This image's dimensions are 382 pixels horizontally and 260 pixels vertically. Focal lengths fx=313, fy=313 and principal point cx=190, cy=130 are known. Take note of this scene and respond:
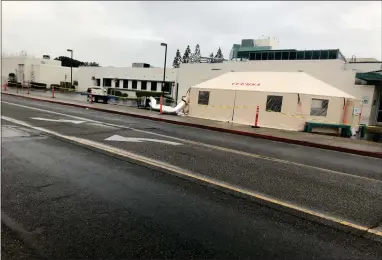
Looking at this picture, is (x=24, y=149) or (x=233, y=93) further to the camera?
(x=233, y=93)

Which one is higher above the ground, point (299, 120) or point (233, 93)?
point (233, 93)

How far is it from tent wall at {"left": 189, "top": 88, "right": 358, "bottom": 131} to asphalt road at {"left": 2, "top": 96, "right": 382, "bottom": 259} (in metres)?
→ 9.38

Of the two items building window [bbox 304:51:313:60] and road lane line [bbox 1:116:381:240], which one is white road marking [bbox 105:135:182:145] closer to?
road lane line [bbox 1:116:381:240]

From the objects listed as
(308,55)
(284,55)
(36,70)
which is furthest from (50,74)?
(308,55)

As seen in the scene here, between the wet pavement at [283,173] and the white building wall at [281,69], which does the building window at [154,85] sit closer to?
the white building wall at [281,69]

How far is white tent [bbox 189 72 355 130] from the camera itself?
17312 mm

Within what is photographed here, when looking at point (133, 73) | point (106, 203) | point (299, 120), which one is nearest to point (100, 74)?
point (133, 73)

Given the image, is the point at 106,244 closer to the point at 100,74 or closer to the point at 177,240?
the point at 177,240

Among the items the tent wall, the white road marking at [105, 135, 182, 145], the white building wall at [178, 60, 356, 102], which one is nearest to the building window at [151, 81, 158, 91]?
the white building wall at [178, 60, 356, 102]

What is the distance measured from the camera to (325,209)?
200 inches

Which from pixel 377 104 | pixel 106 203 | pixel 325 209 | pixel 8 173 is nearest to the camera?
pixel 106 203

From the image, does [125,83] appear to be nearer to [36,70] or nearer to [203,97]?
[36,70]

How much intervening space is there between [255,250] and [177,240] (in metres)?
0.91

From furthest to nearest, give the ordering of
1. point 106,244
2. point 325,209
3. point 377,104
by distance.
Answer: point 377,104 < point 325,209 < point 106,244
